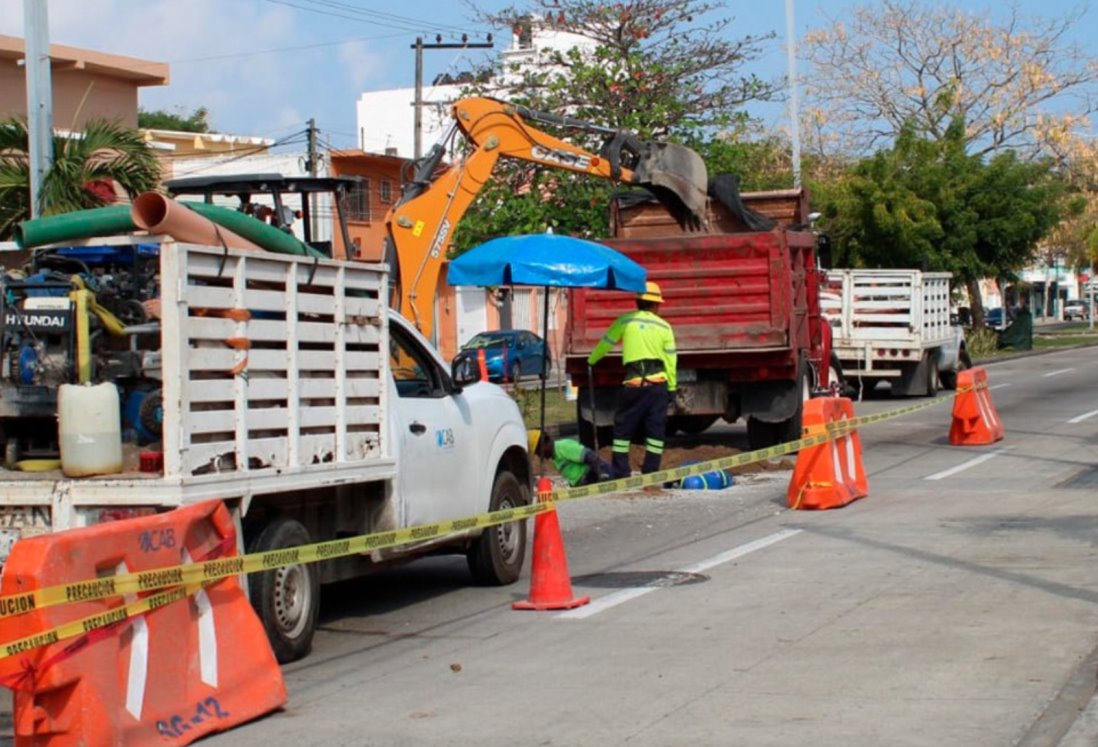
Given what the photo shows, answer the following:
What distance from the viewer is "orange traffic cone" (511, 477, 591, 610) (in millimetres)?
9625

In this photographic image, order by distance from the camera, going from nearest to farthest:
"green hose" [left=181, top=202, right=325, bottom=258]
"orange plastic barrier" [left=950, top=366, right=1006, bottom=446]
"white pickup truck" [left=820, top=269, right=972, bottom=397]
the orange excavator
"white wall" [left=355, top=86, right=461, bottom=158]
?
1. "green hose" [left=181, top=202, right=325, bottom=258]
2. the orange excavator
3. "orange plastic barrier" [left=950, top=366, right=1006, bottom=446]
4. "white pickup truck" [left=820, top=269, right=972, bottom=397]
5. "white wall" [left=355, top=86, right=461, bottom=158]

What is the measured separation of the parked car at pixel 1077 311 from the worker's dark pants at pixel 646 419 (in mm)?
80707

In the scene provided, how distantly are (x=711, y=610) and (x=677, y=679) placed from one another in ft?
6.15

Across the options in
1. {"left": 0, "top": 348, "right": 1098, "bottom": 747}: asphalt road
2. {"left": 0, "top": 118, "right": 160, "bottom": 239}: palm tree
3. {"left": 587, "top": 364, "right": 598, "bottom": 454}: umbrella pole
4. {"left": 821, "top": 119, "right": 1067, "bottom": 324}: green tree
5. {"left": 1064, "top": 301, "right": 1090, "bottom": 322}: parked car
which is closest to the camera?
{"left": 0, "top": 348, "right": 1098, "bottom": 747}: asphalt road

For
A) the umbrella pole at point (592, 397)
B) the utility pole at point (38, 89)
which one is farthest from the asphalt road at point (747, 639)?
the utility pole at point (38, 89)

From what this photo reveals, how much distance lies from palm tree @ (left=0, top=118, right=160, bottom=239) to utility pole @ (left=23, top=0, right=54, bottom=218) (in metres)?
0.58

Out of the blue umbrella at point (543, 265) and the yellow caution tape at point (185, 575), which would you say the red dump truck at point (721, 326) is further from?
the yellow caution tape at point (185, 575)

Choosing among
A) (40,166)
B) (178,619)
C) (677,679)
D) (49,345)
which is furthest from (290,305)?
(40,166)

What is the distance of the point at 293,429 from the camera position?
824 cm

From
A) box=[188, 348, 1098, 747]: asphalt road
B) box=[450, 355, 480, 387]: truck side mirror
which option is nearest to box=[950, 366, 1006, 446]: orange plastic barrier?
box=[188, 348, 1098, 747]: asphalt road

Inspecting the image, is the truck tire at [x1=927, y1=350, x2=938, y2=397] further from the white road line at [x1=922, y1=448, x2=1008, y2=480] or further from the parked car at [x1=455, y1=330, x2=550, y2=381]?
the parked car at [x1=455, y1=330, x2=550, y2=381]

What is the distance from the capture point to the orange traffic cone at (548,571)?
962 cm

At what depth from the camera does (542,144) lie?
17.2 metres

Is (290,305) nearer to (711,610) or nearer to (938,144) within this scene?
(711,610)
